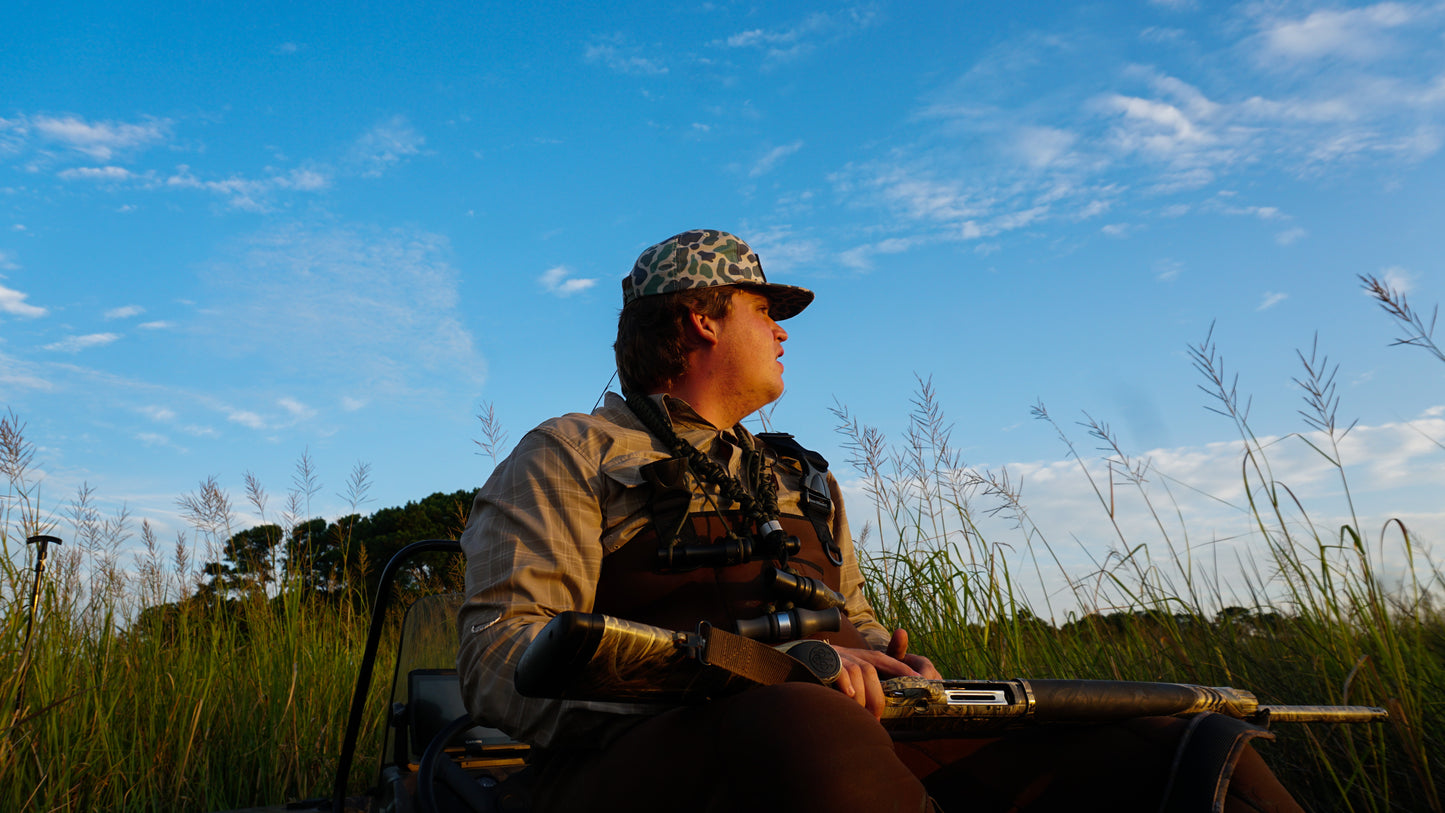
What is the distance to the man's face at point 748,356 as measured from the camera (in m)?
2.67

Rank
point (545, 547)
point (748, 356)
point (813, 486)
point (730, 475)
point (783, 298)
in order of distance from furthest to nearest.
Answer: point (783, 298) → point (748, 356) → point (813, 486) → point (730, 475) → point (545, 547)

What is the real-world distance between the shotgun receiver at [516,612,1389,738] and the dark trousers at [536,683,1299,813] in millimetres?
51

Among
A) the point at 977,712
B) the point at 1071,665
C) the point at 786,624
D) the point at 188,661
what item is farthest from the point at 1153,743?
the point at 188,661

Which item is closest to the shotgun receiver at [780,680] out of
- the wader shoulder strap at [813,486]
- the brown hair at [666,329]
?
the wader shoulder strap at [813,486]

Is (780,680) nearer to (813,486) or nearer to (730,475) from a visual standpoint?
(730,475)

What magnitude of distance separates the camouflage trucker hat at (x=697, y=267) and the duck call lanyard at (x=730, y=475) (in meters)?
0.37

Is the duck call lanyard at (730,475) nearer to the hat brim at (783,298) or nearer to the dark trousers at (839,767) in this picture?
the hat brim at (783,298)

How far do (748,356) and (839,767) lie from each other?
153cm

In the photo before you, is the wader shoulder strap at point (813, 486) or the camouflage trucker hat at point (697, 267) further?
the camouflage trucker hat at point (697, 267)

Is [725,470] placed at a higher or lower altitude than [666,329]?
lower

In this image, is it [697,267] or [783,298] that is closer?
[697,267]

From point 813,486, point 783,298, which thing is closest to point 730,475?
point 813,486

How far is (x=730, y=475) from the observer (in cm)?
239

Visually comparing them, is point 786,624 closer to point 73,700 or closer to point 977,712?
point 977,712
